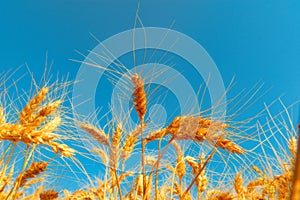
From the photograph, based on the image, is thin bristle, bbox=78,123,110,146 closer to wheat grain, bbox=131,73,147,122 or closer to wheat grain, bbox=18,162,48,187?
wheat grain, bbox=131,73,147,122

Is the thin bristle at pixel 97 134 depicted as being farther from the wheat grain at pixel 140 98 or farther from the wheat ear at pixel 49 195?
the wheat ear at pixel 49 195

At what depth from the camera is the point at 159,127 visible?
2758 millimetres

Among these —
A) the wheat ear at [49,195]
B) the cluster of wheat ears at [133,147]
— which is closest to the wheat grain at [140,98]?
the cluster of wheat ears at [133,147]

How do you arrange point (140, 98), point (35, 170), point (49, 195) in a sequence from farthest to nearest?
point (49, 195)
point (35, 170)
point (140, 98)

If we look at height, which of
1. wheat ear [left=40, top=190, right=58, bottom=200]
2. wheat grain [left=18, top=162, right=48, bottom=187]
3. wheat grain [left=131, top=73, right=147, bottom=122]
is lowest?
wheat ear [left=40, top=190, right=58, bottom=200]

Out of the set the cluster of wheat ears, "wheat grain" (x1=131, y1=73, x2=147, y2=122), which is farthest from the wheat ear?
"wheat grain" (x1=131, y1=73, x2=147, y2=122)

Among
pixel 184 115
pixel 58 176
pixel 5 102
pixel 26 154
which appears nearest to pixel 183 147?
pixel 184 115

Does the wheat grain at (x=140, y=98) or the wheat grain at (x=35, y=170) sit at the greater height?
the wheat grain at (x=140, y=98)

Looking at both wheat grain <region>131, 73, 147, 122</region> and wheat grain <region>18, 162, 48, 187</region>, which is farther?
wheat grain <region>18, 162, 48, 187</region>

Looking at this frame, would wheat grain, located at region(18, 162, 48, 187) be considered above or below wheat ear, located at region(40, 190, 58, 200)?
above

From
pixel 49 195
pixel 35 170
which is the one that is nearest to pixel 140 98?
pixel 35 170

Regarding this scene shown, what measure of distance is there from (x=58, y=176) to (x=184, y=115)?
1.32 m

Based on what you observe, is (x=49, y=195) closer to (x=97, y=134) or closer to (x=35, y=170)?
(x=35, y=170)

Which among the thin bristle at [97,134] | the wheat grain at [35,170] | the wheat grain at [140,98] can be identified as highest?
the wheat grain at [140,98]
